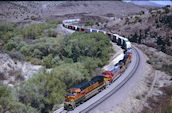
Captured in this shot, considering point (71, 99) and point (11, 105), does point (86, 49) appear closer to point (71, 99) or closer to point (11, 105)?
point (71, 99)

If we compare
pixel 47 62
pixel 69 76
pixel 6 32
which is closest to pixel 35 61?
pixel 47 62

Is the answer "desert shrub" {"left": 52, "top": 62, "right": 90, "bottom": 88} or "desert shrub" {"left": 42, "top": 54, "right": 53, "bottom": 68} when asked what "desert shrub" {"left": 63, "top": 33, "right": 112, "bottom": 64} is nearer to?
"desert shrub" {"left": 42, "top": 54, "right": 53, "bottom": 68}

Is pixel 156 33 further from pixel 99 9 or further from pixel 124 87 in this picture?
pixel 99 9

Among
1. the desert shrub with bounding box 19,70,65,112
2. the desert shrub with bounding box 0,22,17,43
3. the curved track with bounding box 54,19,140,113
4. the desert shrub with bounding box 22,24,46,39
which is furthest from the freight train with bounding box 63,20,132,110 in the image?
the desert shrub with bounding box 0,22,17,43

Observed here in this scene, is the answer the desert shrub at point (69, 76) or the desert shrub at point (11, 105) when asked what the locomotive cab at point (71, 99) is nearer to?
the desert shrub at point (11, 105)

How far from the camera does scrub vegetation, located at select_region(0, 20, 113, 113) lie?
73.8 feet

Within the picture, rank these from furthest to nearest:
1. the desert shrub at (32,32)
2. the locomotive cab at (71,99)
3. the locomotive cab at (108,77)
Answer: the desert shrub at (32,32) < the locomotive cab at (108,77) < the locomotive cab at (71,99)

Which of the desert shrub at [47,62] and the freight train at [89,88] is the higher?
the freight train at [89,88]

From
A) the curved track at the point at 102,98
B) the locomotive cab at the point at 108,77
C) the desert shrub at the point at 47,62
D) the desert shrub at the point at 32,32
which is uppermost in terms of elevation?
the desert shrub at the point at 32,32

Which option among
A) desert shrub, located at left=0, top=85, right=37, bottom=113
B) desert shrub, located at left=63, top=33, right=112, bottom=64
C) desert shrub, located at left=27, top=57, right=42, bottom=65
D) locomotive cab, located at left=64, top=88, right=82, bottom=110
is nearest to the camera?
desert shrub, located at left=0, top=85, right=37, bottom=113

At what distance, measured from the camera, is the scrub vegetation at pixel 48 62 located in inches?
885

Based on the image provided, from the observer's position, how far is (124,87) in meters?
27.3

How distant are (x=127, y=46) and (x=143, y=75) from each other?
17.9m

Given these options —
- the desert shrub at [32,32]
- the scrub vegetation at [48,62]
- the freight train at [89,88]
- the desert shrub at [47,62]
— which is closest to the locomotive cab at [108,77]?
the freight train at [89,88]
